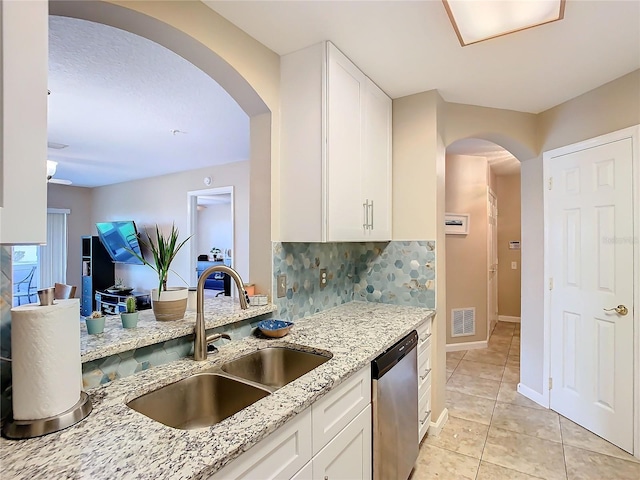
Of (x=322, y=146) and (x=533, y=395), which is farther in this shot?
(x=533, y=395)

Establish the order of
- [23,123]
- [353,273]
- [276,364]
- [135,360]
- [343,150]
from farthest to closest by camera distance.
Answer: [353,273] < [343,150] < [276,364] < [135,360] < [23,123]

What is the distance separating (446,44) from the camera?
1.80m

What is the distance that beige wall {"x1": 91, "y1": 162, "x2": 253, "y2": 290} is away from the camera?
14.6 ft

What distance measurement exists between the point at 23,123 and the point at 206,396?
3.59 ft

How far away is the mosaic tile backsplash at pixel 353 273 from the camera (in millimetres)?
2021

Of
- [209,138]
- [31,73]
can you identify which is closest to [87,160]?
[209,138]

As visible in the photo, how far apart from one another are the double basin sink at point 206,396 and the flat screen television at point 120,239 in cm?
461

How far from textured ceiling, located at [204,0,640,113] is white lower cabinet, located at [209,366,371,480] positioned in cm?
167

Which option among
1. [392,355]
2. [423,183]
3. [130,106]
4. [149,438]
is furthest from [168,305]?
[130,106]

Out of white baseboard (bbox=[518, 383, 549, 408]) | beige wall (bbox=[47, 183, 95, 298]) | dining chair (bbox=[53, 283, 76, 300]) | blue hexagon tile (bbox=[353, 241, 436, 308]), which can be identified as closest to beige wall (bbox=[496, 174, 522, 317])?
white baseboard (bbox=[518, 383, 549, 408])

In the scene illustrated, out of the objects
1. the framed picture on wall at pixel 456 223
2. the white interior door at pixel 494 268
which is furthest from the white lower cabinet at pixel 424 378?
the white interior door at pixel 494 268

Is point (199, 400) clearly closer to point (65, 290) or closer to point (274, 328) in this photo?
point (274, 328)

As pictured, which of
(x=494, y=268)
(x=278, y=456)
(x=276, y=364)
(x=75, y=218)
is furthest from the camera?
(x=75, y=218)

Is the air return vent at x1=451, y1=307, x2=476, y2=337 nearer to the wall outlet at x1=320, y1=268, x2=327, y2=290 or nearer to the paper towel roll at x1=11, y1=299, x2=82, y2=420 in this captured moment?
the wall outlet at x1=320, y1=268, x2=327, y2=290
